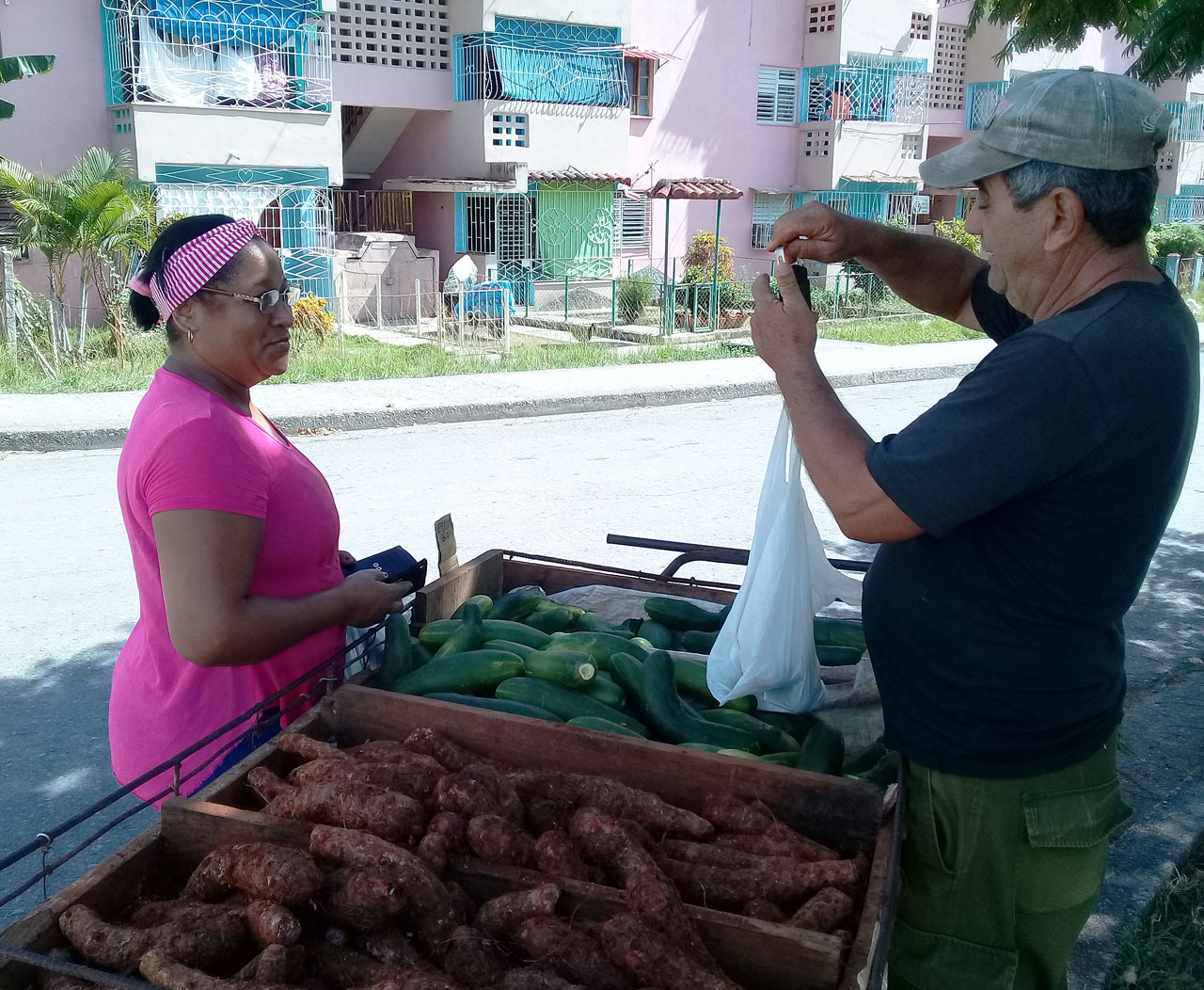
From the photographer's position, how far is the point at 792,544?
262cm

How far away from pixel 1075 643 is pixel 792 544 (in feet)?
2.46

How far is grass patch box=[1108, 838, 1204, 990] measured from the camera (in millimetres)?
3230

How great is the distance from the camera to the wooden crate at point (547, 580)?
3.21 meters

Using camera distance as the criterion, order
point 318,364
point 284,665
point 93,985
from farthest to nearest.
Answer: point 318,364
point 284,665
point 93,985

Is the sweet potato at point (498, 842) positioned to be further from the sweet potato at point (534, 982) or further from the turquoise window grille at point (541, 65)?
the turquoise window grille at point (541, 65)

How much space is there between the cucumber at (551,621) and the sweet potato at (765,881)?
1.20 meters

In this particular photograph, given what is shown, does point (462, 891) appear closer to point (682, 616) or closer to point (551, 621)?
point (551, 621)

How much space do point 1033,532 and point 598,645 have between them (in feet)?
3.74

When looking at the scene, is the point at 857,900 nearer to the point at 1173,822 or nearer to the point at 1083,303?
the point at 1083,303

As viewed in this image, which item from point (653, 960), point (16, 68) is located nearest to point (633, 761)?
point (653, 960)

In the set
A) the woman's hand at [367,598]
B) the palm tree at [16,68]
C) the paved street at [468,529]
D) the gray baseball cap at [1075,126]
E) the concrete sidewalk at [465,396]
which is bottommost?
the paved street at [468,529]

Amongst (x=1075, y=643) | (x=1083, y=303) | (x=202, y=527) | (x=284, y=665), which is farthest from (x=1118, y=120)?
(x=284, y=665)

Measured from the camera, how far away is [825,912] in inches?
70.1

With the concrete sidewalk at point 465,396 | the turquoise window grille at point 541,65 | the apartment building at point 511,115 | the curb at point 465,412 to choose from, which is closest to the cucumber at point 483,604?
the curb at point 465,412
